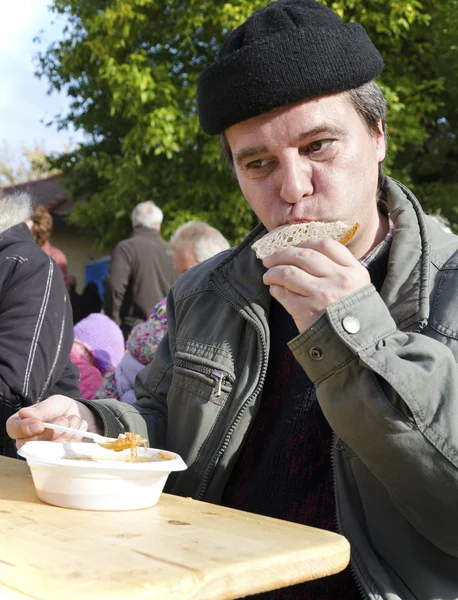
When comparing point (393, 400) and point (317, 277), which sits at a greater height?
point (317, 277)

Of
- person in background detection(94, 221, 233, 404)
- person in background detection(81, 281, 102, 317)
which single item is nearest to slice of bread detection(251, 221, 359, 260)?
person in background detection(94, 221, 233, 404)

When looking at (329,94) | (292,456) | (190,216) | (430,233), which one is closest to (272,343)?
(292,456)

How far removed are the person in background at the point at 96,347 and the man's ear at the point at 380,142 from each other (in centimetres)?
304

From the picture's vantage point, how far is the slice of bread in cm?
177

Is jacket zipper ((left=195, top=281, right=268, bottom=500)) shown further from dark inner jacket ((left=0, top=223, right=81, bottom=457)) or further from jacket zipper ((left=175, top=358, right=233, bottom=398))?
dark inner jacket ((left=0, top=223, right=81, bottom=457))

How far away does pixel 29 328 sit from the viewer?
2.97 meters

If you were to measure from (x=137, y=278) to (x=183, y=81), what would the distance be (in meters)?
A: 5.23

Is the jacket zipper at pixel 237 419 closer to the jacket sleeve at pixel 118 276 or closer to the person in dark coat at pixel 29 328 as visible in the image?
the person in dark coat at pixel 29 328

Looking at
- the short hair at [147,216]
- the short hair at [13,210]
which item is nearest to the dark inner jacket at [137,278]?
the short hair at [147,216]

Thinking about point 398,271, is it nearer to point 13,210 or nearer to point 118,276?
point 13,210

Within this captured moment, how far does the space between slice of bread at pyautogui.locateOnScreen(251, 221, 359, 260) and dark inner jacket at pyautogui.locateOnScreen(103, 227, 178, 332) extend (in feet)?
17.8

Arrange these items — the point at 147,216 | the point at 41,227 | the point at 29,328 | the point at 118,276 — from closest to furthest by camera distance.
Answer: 1. the point at 29,328
2. the point at 41,227
3. the point at 118,276
4. the point at 147,216

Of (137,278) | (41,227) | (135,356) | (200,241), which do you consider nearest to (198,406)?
(135,356)

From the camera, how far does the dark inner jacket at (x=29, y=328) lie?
289 cm
